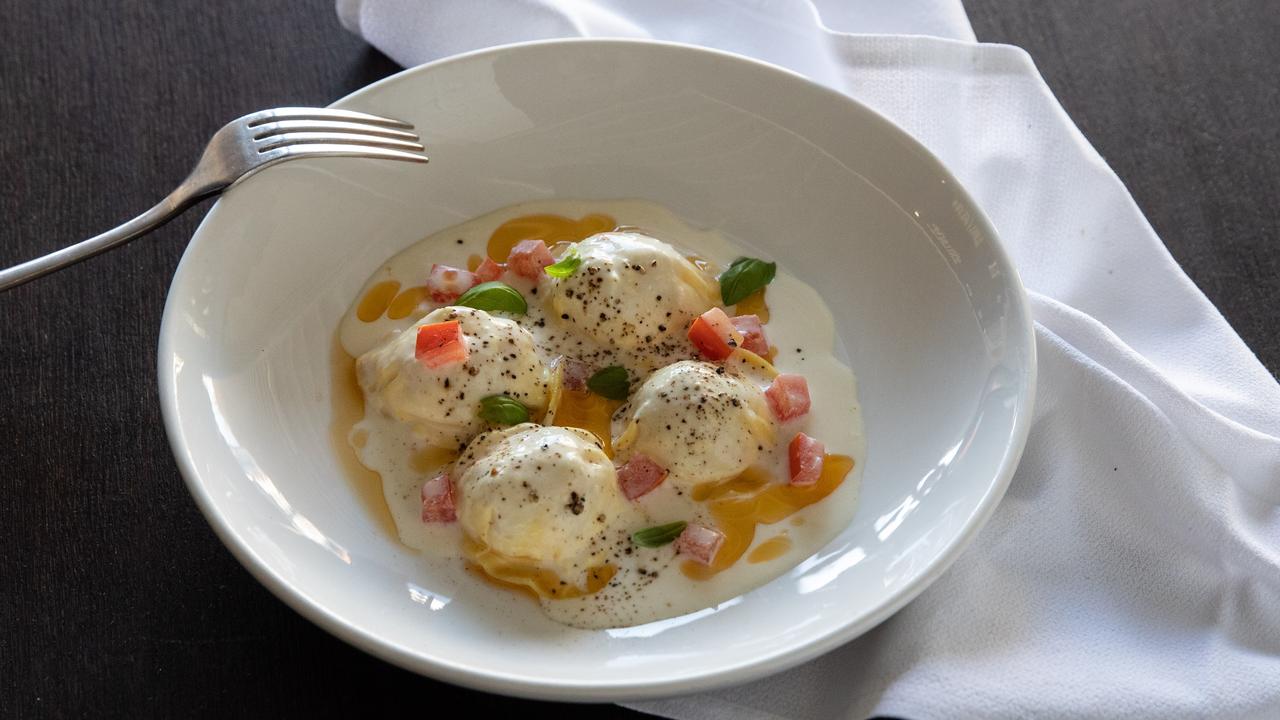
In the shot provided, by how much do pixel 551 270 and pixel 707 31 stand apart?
1.20m

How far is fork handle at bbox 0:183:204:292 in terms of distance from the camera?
2314mm

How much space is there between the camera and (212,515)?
202 centimetres

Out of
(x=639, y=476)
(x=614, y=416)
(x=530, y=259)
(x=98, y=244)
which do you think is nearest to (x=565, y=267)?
(x=530, y=259)

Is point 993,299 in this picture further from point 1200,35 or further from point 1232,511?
point 1200,35

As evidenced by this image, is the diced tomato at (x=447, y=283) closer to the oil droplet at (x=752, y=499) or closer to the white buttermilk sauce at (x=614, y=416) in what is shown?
the white buttermilk sauce at (x=614, y=416)

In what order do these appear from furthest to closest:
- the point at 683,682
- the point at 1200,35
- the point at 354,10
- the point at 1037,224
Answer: the point at 1200,35
the point at 354,10
the point at 1037,224
the point at 683,682

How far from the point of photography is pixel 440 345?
96.4 inches

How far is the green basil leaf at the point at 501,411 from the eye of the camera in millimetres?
2436

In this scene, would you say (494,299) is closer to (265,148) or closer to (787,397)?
(265,148)

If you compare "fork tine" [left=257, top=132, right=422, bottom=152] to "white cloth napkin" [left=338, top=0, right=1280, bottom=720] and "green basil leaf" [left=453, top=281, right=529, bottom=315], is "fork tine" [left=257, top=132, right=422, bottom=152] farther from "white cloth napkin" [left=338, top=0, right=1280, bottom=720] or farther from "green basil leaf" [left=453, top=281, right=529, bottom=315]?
"white cloth napkin" [left=338, top=0, right=1280, bottom=720]

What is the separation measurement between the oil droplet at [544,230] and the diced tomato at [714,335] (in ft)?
1.49

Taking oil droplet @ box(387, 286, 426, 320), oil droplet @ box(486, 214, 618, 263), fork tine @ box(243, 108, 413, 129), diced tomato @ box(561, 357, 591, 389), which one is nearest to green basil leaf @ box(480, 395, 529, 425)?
diced tomato @ box(561, 357, 591, 389)

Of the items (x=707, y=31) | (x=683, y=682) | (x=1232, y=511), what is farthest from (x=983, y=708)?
(x=707, y=31)

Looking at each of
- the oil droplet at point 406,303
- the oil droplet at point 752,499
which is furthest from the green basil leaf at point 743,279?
the oil droplet at point 406,303
